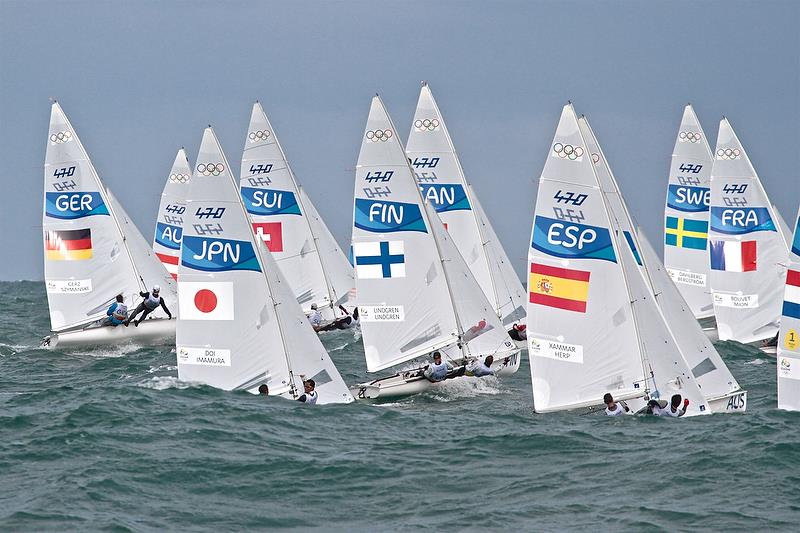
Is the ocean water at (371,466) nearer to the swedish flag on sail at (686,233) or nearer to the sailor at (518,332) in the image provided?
the sailor at (518,332)

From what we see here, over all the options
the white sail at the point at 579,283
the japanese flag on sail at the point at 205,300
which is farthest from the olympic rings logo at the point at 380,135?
the white sail at the point at 579,283

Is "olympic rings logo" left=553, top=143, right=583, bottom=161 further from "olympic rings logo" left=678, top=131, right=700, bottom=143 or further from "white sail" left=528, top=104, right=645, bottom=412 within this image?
"olympic rings logo" left=678, top=131, right=700, bottom=143

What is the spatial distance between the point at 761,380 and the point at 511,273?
8761 millimetres

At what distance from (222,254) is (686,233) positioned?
67.8 ft

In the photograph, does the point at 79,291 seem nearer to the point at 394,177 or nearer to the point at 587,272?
the point at 394,177

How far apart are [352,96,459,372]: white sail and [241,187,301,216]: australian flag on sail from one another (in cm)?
1269

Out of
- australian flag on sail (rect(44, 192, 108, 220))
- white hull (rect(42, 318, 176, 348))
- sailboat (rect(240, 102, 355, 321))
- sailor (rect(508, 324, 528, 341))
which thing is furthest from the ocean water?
sailboat (rect(240, 102, 355, 321))

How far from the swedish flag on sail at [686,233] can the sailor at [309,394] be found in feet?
67.7

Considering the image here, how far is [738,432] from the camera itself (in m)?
21.0

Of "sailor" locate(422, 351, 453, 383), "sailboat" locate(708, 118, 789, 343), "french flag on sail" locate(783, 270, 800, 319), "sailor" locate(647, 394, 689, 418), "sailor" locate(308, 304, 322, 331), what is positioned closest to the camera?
"sailor" locate(647, 394, 689, 418)

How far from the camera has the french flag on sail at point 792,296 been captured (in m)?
23.0

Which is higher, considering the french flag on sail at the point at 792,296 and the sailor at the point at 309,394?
the french flag on sail at the point at 792,296

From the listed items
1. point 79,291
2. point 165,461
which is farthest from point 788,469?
point 79,291

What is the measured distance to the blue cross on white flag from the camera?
2814 centimetres
